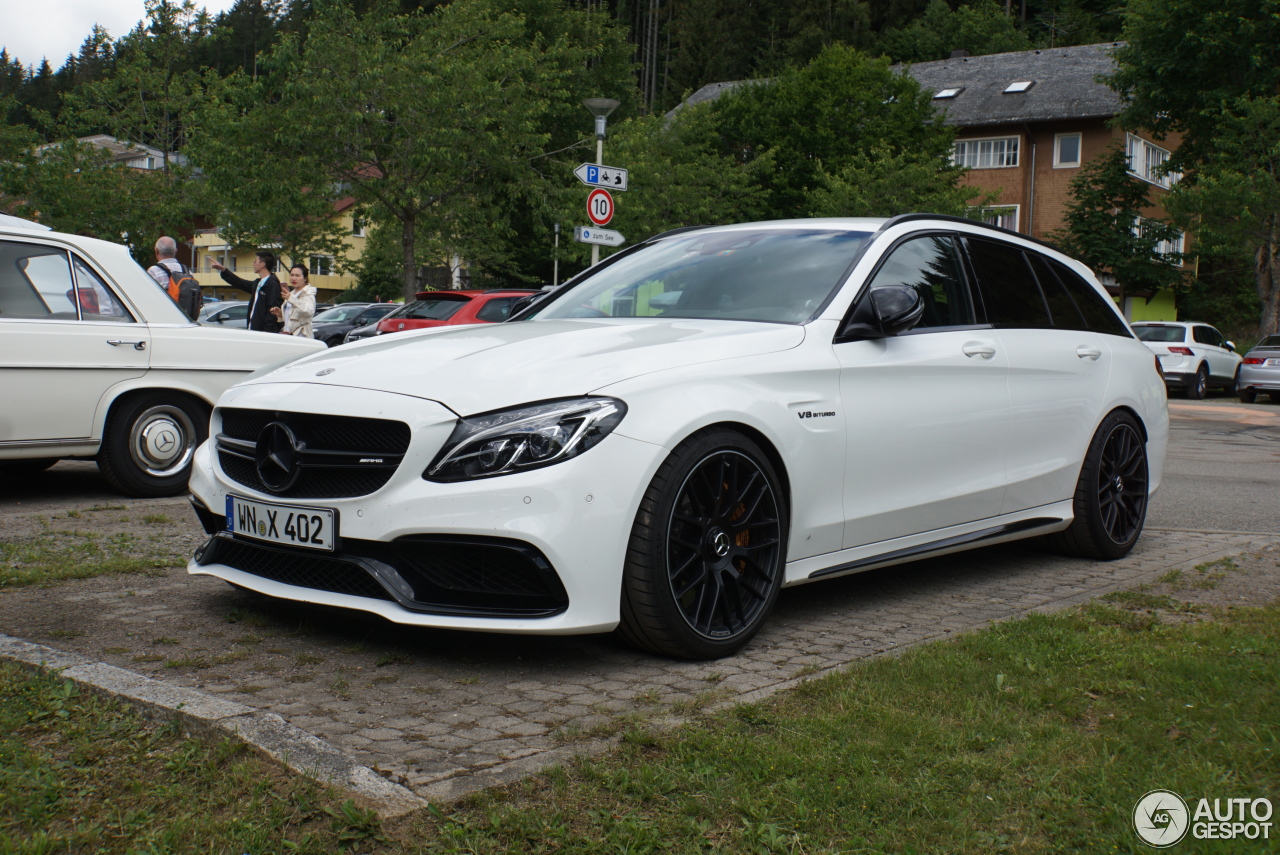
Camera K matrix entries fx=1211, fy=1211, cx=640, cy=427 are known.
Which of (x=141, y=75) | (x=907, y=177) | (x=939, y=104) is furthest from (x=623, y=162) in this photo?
(x=939, y=104)

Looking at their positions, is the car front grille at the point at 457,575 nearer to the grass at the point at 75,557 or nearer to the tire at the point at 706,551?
the tire at the point at 706,551

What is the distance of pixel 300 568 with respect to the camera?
3.87 m

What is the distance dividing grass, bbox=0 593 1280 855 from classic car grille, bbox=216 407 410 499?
0.63m

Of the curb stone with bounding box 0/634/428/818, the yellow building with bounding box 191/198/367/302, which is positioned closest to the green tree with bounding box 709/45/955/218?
the yellow building with bounding box 191/198/367/302

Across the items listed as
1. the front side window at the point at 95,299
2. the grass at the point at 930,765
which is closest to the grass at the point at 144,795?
the grass at the point at 930,765

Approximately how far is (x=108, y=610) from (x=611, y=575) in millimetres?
1971

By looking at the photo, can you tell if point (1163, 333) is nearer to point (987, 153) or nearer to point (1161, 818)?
point (1161, 818)

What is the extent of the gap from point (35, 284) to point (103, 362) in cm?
59

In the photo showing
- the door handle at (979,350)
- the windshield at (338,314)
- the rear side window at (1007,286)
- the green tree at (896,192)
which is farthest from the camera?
the windshield at (338,314)

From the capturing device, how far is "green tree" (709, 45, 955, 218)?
145 feet

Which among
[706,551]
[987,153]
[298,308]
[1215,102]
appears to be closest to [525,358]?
[706,551]

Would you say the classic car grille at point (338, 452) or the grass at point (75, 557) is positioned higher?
the classic car grille at point (338, 452)

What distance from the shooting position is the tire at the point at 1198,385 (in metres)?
25.3

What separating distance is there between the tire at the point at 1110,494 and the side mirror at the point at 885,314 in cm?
176
